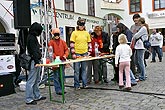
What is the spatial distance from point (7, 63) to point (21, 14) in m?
1.41

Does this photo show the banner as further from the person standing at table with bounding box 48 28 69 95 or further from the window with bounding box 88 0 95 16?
the window with bounding box 88 0 95 16

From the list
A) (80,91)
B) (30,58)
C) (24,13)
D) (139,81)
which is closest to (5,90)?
(30,58)

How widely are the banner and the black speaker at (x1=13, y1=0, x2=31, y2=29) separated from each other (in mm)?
1058

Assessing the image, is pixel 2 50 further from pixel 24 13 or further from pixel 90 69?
pixel 90 69

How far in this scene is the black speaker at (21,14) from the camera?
25.1 feet

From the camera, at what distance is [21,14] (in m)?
7.83

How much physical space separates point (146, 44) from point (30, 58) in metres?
3.56

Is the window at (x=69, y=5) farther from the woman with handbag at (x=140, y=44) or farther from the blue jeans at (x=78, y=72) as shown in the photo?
the blue jeans at (x=78, y=72)

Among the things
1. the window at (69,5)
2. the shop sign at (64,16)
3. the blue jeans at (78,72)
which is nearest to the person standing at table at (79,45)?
the blue jeans at (78,72)

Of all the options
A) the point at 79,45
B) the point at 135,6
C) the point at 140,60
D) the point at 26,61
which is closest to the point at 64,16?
the point at 140,60

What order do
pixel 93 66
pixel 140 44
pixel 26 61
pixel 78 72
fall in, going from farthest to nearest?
pixel 93 66, pixel 140 44, pixel 78 72, pixel 26 61

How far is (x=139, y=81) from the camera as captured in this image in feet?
27.4

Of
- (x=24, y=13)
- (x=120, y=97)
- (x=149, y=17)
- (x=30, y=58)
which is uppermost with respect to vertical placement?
(x=149, y=17)

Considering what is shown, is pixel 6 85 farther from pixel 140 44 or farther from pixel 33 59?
pixel 140 44
